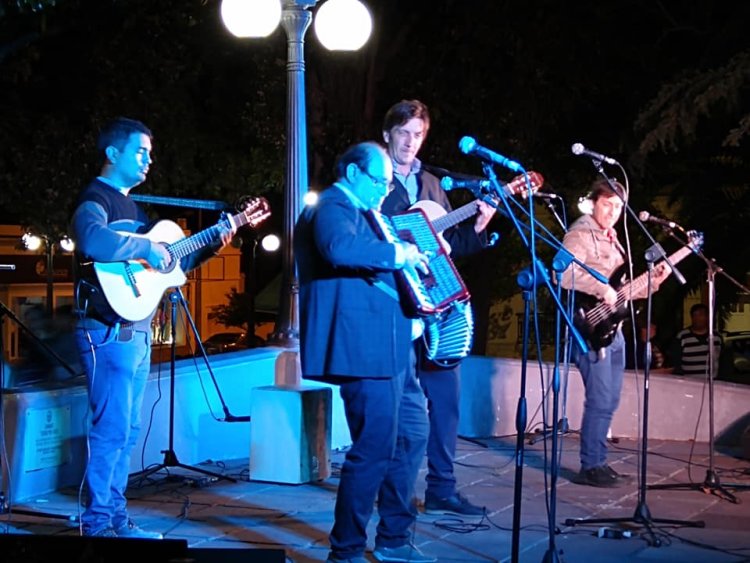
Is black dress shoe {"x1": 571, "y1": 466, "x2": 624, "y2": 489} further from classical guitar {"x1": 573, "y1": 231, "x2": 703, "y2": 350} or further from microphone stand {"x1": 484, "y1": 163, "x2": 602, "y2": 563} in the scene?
microphone stand {"x1": 484, "y1": 163, "x2": 602, "y2": 563}

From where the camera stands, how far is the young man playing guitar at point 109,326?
610cm

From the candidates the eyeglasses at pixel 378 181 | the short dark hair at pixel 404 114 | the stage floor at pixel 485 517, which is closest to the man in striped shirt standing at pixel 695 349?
the stage floor at pixel 485 517

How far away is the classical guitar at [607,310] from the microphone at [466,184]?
1752mm

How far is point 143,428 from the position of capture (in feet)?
27.5

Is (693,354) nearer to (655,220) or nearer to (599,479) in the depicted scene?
(599,479)

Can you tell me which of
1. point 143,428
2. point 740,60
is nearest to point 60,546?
point 143,428

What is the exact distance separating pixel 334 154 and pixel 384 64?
1471mm

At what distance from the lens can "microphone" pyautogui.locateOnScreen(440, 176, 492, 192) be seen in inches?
→ 243

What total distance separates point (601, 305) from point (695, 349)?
5233 mm

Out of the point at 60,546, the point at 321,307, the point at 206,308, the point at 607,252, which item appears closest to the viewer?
the point at 60,546

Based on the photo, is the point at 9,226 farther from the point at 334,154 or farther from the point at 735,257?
the point at 735,257

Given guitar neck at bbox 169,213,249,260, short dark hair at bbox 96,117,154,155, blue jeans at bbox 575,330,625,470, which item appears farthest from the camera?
blue jeans at bbox 575,330,625,470

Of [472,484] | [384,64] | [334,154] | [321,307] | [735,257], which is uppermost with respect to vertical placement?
[384,64]

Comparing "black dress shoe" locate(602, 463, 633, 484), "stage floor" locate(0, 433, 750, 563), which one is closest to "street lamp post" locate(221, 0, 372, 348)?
"stage floor" locate(0, 433, 750, 563)
